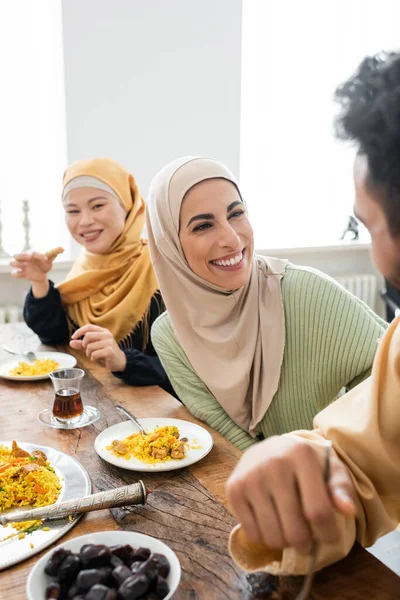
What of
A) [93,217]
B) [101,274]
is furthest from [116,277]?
[93,217]

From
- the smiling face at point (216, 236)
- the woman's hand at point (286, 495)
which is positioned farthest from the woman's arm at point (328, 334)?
the woman's hand at point (286, 495)

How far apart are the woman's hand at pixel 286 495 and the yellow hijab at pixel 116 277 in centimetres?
154

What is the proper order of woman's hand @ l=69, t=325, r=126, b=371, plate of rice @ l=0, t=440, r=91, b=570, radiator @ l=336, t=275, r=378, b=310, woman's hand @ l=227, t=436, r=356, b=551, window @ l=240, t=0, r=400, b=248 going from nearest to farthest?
1. woman's hand @ l=227, t=436, r=356, b=551
2. plate of rice @ l=0, t=440, r=91, b=570
3. woman's hand @ l=69, t=325, r=126, b=371
4. window @ l=240, t=0, r=400, b=248
5. radiator @ l=336, t=275, r=378, b=310

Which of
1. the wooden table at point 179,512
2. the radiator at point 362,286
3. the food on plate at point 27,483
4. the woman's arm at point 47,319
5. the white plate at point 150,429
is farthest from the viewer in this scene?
the radiator at point 362,286

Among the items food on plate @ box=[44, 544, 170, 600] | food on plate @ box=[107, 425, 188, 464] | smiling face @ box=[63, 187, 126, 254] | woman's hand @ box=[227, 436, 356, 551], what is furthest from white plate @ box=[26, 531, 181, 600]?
smiling face @ box=[63, 187, 126, 254]

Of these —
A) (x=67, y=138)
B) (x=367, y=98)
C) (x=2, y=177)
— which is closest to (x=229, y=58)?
(x=67, y=138)

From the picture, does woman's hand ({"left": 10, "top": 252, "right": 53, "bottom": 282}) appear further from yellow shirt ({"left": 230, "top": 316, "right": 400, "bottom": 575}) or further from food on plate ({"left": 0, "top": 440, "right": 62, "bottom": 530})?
yellow shirt ({"left": 230, "top": 316, "right": 400, "bottom": 575})

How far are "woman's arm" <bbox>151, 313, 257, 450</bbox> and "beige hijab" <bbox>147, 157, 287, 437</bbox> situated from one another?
0.09ft

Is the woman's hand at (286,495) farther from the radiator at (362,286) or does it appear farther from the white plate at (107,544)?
the radiator at (362,286)

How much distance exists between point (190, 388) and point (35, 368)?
0.49m

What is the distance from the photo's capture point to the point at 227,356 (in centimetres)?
175

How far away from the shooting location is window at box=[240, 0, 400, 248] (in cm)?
415

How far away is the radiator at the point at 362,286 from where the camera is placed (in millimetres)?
4410

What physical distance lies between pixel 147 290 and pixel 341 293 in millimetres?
876
